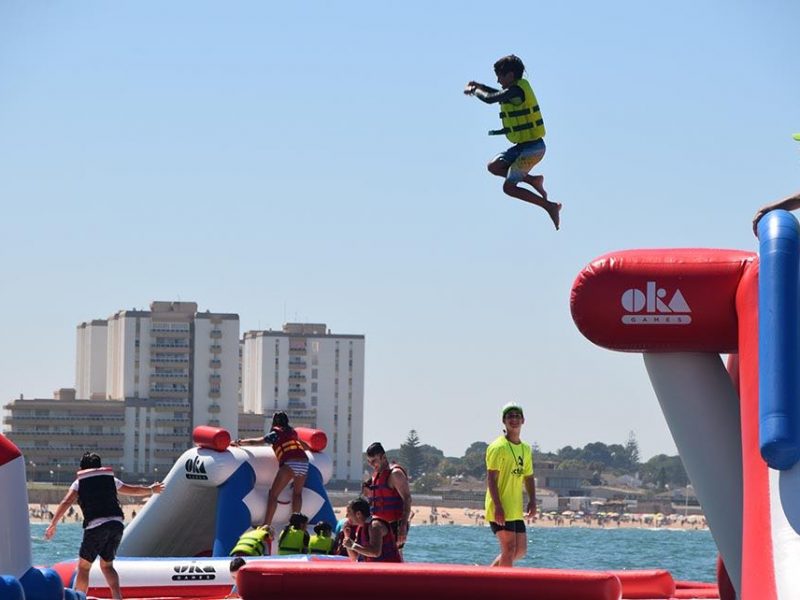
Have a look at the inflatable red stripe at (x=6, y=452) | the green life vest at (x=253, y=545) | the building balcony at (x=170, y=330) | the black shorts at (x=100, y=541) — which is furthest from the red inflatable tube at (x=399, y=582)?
the building balcony at (x=170, y=330)

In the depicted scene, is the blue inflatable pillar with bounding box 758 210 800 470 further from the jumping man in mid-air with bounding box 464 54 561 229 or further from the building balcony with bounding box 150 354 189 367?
the building balcony with bounding box 150 354 189 367

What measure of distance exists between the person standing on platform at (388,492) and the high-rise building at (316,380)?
4568 inches

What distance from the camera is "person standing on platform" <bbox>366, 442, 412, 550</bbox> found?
1055 centimetres

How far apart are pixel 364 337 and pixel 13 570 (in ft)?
407

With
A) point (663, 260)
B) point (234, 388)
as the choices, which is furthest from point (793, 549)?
point (234, 388)

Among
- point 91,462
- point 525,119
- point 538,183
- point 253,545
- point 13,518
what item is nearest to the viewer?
point 13,518

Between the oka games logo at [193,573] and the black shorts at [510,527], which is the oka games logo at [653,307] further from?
the oka games logo at [193,573]

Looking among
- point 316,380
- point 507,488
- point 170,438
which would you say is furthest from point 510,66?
point 316,380

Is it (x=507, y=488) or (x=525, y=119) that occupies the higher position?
(x=525, y=119)

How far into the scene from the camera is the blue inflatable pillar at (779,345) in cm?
666

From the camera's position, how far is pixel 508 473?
34.7ft

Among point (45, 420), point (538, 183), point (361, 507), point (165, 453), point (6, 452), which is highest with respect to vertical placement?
point (538, 183)

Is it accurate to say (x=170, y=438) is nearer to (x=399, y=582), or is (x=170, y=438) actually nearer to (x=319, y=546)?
(x=319, y=546)

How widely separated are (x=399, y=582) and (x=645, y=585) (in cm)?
343
